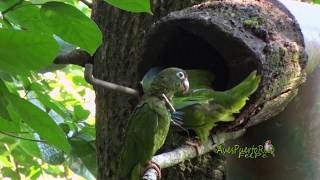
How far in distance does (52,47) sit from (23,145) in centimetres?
63

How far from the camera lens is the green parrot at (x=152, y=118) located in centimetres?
69

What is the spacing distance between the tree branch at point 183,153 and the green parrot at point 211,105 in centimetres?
4

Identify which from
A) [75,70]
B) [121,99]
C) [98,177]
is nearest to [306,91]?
[121,99]

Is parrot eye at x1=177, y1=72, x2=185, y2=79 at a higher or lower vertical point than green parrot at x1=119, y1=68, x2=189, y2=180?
higher

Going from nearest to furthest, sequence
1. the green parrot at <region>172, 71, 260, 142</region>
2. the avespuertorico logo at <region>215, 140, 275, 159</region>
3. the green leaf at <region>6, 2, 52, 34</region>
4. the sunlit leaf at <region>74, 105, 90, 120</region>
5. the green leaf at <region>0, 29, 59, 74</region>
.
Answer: the green leaf at <region>0, 29, 59, 74</region> < the green leaf at <region>6, 2, 52, 34</region> < the green parrot at <region>172, 71, 260, 142</region> < the avespuertorico logo at <region>215, 140, 275, 159</region> < the sunlit leaf at <region>74, 105, 90, 120</region>

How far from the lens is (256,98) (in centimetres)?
77

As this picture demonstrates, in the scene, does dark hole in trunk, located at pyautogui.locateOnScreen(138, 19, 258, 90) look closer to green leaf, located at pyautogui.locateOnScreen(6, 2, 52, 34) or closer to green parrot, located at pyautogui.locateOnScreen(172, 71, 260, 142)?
green parrot, located at pyautogui.locateOnScreen(172, 71, 260, 142)

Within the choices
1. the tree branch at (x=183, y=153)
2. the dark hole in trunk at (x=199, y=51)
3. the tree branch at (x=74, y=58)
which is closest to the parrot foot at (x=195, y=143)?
the tree branch at (x=183, y=153)

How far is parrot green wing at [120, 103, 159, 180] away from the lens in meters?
0.69

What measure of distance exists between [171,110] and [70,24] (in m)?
0.20

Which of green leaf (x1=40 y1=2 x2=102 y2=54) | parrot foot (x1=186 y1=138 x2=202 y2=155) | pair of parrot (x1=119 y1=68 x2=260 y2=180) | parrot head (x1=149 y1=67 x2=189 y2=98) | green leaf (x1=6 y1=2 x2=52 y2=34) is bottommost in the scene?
parrot foot (x1=186 y1=138 x2=202 y2=155)

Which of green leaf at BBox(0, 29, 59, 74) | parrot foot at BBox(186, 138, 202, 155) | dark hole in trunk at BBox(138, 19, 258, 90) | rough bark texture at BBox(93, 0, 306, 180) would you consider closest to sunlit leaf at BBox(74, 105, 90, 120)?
rough bark texture at BBox(93, 0, 306, 180)

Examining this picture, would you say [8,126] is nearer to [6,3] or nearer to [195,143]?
[6,3]

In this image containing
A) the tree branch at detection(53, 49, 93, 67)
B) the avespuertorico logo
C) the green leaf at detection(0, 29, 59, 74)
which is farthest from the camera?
the tree branch at detection(53, 49, 93, 67)
